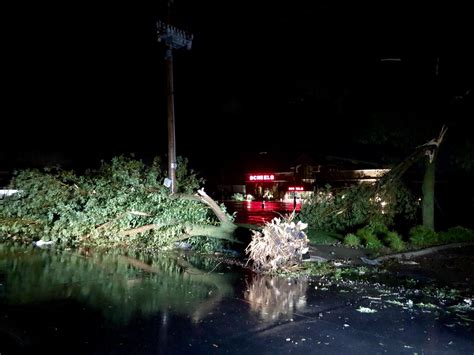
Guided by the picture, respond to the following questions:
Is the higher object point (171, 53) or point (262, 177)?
point (171, 53)

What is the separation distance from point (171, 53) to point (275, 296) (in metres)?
7.17

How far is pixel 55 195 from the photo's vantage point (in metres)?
11.5

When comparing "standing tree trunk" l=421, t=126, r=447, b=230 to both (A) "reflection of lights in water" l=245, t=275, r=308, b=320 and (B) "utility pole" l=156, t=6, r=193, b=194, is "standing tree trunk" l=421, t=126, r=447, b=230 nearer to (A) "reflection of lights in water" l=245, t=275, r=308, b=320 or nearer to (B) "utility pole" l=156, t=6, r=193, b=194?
(A) "reflection of lights in water" l=245, t=275, r=308, b=320

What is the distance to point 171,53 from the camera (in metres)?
11.1

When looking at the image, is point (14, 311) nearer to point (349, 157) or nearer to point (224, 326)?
point (224, 326)

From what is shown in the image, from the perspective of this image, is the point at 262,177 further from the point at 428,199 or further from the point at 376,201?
the point at 428,199

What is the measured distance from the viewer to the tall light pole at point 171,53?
34.9 ft

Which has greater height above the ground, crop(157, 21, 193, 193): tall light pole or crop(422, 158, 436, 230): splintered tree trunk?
crop(157, 21, 193, 193): tall light pole

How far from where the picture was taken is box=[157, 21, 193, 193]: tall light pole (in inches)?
418

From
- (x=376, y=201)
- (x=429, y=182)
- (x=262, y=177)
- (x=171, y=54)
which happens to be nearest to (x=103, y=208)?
(x=171, y=54)

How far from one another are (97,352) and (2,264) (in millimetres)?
5415

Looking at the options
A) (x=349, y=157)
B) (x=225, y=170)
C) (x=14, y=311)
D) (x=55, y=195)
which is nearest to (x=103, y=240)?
(x=55, y=195)

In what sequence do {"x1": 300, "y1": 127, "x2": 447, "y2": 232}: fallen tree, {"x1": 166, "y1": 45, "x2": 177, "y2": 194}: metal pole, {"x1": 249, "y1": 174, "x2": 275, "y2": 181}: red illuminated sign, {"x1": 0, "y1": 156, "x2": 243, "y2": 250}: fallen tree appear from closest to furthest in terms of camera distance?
{"x1": 0, "y1": 156, "x2": 243, "y2": 250}: fallen tree → {"x1": 166, "y1": 45, "x2": 177, "y2": 194}: metal pole → {"x1": 300, "y1": 127, "x2": 447, "y2": 232}: fallen tree → {"x1": 249, "y1": 174, "x2": 275, "y2": 181}: red illuminated sign

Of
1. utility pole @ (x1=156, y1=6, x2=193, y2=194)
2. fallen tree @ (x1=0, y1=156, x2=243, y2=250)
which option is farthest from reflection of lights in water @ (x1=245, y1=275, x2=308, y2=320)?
utility pole @ (x1=156, y1=6, x2=193, y2=194)
